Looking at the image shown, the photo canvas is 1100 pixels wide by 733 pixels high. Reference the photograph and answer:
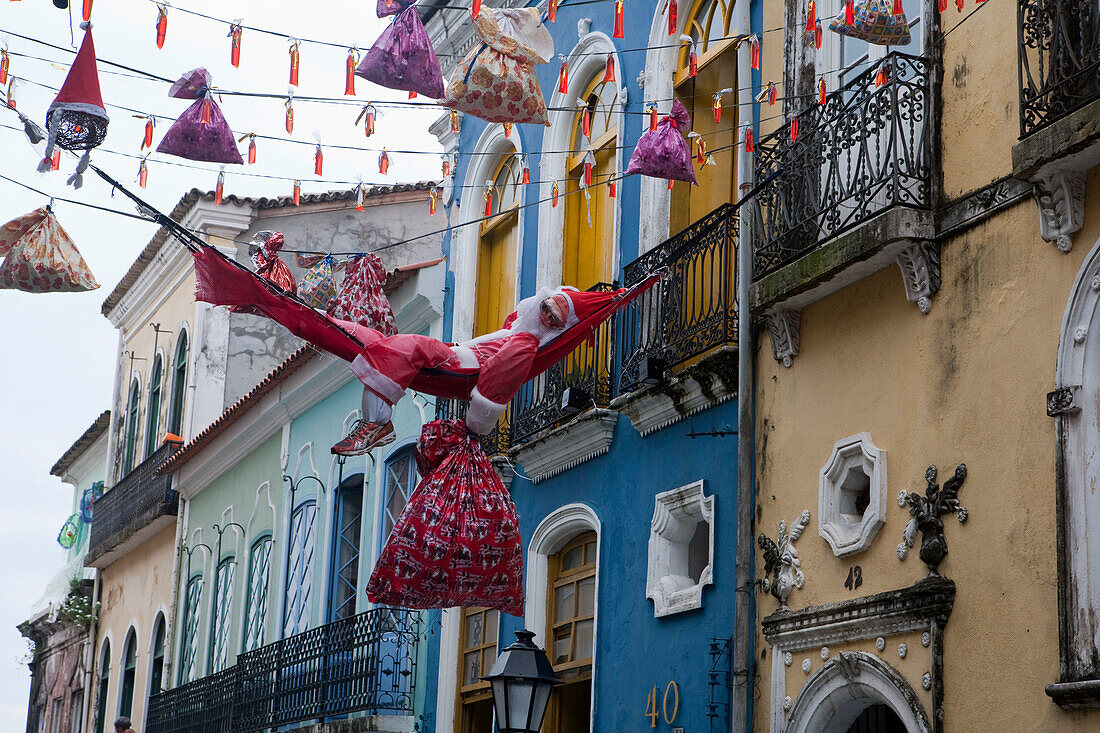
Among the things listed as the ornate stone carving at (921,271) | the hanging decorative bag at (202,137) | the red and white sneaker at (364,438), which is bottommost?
the red and white sneaker at (364,438)

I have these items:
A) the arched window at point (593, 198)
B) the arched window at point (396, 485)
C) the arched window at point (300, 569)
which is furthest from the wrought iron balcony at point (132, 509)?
the arched window at point (593, 198)

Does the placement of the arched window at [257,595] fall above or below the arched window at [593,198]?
below

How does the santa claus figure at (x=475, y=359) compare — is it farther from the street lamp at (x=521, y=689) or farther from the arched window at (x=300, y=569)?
the arched window at (x=300, y=569)

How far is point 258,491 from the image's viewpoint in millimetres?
17453

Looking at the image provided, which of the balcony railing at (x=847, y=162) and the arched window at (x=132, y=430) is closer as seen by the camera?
the balcony railing at (x=847, y=162)

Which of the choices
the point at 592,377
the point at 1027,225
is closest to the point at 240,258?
the point at 592,377

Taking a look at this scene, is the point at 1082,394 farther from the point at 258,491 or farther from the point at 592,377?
the point at 258,491

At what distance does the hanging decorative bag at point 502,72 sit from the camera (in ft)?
25.3

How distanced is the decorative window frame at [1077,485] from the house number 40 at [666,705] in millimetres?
3145

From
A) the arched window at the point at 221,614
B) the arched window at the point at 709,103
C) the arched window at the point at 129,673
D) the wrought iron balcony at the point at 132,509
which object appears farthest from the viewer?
the arched window at the point at 129,673

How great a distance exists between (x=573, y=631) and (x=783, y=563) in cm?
284

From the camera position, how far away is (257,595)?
54.9 feet

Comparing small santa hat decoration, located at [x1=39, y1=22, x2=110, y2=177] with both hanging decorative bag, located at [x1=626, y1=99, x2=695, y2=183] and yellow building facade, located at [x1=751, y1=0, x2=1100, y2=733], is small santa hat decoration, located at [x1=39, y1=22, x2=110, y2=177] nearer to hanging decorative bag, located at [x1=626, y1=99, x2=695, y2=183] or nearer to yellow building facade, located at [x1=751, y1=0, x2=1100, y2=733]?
hanging decorative bag, located at [x1=626, y1=99, x2=695, y2=183]

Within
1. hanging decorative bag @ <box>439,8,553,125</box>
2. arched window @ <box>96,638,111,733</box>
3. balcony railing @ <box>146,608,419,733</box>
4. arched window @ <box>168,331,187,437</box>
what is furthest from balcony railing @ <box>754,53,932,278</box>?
arched window @ <box>96,638,111,733</box>
